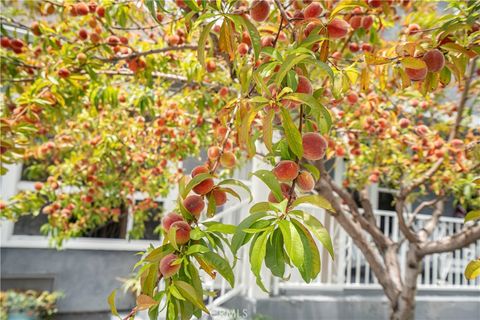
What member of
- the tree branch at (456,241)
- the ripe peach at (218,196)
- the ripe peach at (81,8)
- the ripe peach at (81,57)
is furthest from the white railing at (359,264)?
the ripe peach at (218,196)

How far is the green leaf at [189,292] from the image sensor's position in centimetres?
74

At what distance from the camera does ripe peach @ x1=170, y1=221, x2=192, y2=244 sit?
0.81m

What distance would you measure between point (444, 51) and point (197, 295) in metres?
0.97

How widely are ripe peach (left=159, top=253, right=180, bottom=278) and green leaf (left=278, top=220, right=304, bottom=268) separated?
24 centimetres

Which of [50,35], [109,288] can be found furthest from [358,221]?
[109,288]

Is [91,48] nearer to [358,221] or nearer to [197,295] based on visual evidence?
[197,295]

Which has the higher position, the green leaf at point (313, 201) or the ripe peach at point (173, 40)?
the ripe peach at point (173, 40)

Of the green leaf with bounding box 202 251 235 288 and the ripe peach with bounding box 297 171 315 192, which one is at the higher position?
the ripe peach with bounding box 297 171 315 192

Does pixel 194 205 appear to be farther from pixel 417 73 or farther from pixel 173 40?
pixel 173 40

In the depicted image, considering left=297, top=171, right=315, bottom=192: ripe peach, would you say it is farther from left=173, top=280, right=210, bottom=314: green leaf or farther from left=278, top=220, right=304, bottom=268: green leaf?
left=173, top=280, right=210, bottom=314: green leaf

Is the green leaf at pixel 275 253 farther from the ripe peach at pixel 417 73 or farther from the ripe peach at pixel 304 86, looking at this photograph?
the ripe peach at pixel 417 73

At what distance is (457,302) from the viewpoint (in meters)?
6.33

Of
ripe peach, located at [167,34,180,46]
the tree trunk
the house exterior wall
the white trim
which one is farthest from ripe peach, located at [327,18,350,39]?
the house exterior wall

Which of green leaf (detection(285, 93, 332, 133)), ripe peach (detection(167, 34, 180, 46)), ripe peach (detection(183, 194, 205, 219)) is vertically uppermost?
ripe peach (detection(167, 34, 180, 46))
